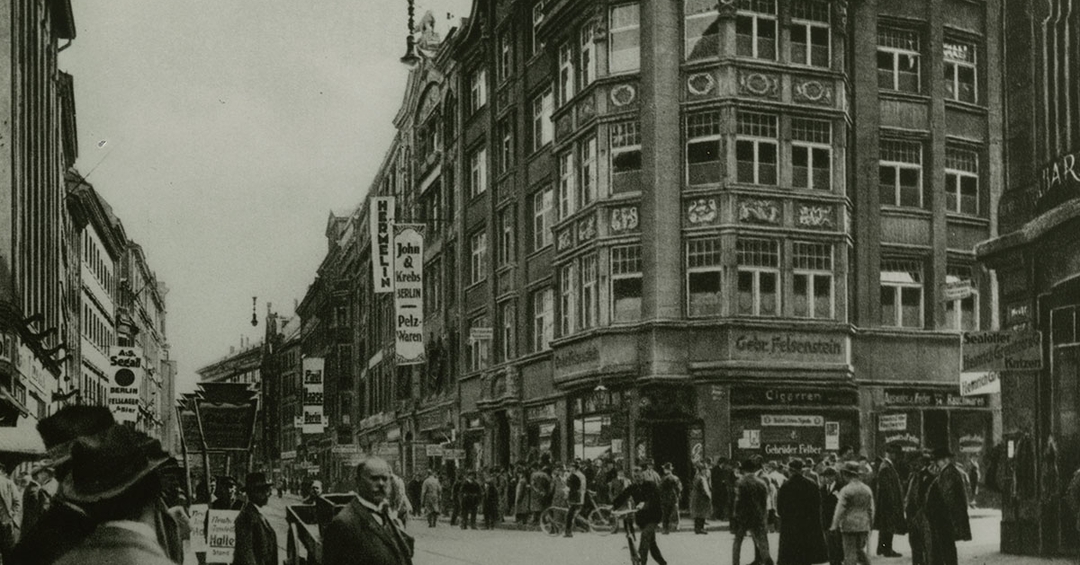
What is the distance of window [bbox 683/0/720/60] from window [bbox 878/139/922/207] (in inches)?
215

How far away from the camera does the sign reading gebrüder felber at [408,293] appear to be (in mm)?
46750

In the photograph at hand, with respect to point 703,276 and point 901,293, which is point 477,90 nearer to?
point 703,276

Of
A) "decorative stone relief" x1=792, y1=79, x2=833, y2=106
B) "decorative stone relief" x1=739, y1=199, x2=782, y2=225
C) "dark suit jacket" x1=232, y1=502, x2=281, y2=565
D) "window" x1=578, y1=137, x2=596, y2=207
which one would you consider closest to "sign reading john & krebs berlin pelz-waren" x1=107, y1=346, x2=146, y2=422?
"window" x1=578, y1=137, x2=596, y2=207

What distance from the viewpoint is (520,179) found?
153ft

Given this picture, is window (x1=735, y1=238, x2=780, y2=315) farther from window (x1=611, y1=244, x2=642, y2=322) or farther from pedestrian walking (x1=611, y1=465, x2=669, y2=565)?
pedestrian walking (x1=611, y1=465, x2=669, y2=565)

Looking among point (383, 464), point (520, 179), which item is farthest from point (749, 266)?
point (383, 464)

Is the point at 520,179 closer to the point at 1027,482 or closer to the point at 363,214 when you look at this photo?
the point at 1027,482

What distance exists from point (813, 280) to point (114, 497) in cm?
3478

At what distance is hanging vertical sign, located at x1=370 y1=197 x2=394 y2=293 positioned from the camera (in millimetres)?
49688

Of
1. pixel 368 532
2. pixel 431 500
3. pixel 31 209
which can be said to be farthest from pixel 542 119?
pixel 368 532

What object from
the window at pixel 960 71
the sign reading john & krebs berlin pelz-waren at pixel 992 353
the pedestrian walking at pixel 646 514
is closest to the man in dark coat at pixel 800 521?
the pedestrian walking at pixel 646 514

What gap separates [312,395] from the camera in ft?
236

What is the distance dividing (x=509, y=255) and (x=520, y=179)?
291 cm

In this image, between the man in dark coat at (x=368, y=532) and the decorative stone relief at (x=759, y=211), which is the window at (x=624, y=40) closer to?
the decorative stone relief at (x=759, y=211)
